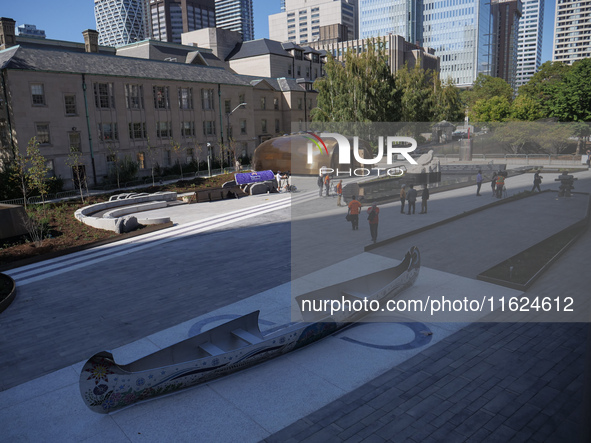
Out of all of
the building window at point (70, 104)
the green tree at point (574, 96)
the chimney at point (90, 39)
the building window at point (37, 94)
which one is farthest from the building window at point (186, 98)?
the green tree at point (574, 96)

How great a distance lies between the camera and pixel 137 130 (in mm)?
44469

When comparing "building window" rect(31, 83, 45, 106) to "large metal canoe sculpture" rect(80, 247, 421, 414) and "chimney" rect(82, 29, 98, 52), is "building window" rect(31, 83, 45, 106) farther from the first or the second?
"large metal canoe sculpture" rect(80, 247, 421, 414)

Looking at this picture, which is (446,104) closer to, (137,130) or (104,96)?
(137,130)

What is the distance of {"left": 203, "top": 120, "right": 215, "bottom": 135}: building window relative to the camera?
167 ft

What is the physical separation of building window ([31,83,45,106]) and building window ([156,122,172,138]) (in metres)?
11.4

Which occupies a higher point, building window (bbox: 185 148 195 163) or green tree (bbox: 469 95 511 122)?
green tree (bbox: 469 95 511 122)

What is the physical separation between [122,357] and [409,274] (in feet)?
26.7

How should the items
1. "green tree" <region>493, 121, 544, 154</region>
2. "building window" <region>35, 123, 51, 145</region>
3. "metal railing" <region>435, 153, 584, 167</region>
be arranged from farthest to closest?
"building window" <region>35, 123, 51, 145</region> → "green tree" <region>493, 121, 544, 154</region> → "metal railing" <region>435, 153, 584, 167</region>

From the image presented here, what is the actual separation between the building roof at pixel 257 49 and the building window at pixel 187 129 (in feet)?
99.7

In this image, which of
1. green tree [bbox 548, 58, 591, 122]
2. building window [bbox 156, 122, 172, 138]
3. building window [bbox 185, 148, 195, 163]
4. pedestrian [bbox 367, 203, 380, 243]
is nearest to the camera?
pedestrian [bbox 367, 203, 380, 243]

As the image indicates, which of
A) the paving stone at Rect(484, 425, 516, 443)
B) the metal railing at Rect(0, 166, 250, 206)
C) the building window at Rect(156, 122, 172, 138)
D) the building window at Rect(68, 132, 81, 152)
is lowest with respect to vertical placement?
the paving stone at Rect(484, 425, 516, 443)

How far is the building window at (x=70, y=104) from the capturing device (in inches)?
1524

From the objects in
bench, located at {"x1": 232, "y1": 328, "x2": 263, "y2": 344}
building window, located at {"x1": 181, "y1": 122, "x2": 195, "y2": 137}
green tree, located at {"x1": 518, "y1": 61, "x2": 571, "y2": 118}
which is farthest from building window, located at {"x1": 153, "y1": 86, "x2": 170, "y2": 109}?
bench, located at {"x1": 232, "y1": 328, "x2": 263, "y2": 344}

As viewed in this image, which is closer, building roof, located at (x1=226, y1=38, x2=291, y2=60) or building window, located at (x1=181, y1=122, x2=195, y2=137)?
building window, located at (x1=181, y1=122, x2=195, y2=137)
